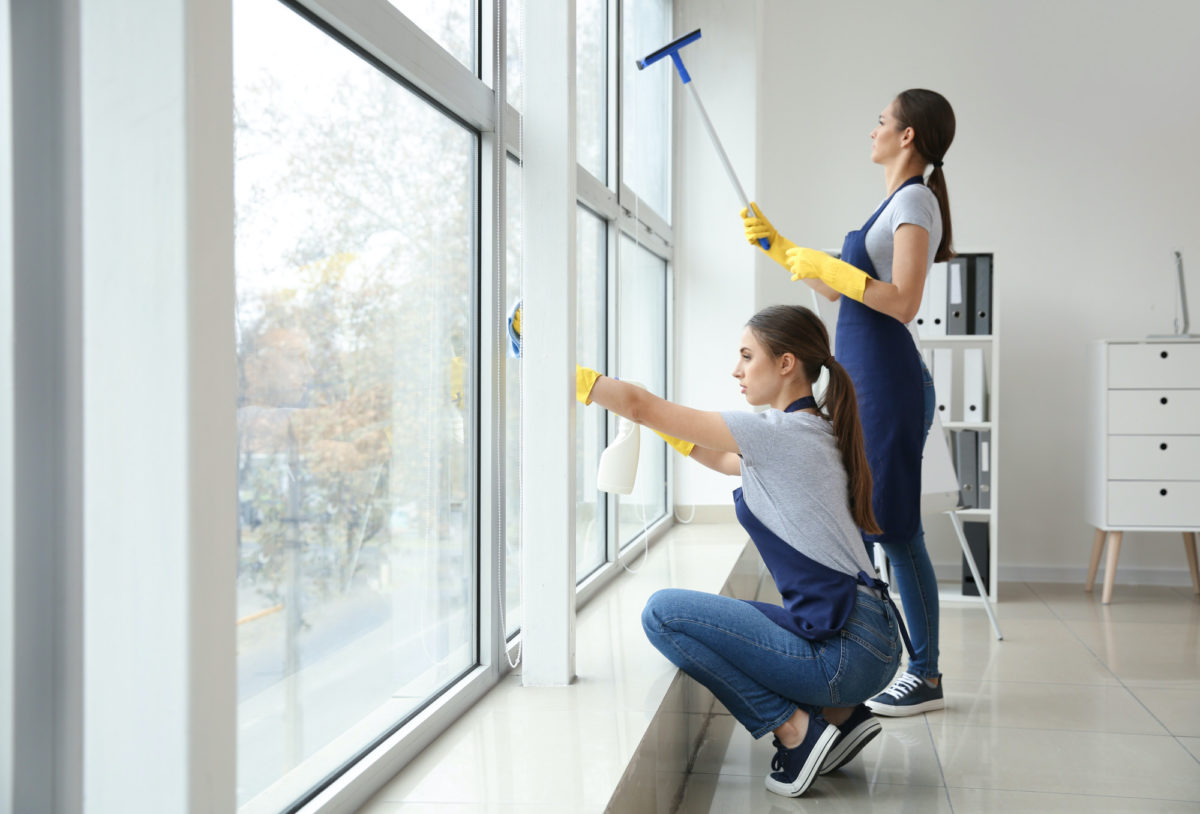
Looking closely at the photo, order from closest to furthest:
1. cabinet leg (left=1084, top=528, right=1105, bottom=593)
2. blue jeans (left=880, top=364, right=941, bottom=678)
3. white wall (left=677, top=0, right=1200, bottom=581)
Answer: blue jeans (left=880, top=364, right=941, bottom=678) → cabinet leg (left=1084, top=528, right=1105, bottom=593) → white wall (left=677, top=0, right=1200, bottom=581)

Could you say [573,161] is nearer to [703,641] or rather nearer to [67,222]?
[703,641]

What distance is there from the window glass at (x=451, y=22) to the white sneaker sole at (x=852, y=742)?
1.32m

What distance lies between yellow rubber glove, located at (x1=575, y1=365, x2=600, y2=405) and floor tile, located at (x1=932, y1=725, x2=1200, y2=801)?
3.15 ft

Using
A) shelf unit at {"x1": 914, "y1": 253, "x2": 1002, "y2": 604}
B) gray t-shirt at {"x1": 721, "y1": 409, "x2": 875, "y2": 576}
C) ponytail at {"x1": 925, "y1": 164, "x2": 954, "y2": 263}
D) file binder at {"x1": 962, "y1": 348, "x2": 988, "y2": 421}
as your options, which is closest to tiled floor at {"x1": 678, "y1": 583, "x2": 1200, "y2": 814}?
gray t-shirt at {"x1": 721, "y1": 409, "x2": 875, "y2": 576}

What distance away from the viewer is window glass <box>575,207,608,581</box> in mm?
2709

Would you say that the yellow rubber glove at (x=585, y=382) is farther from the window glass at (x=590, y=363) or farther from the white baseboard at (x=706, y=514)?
the white baseboard at (x=706, y=514)

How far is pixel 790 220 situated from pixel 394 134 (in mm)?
3173

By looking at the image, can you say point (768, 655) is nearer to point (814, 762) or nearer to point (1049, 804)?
point (814, 762)

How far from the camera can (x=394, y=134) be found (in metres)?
1.45

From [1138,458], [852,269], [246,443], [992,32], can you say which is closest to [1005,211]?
[992,32]

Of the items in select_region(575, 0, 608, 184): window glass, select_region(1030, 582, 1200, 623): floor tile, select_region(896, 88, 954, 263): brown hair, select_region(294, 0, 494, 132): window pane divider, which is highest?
select_region(575, 0, 608, 184): window glass

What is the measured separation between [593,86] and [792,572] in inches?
67.4

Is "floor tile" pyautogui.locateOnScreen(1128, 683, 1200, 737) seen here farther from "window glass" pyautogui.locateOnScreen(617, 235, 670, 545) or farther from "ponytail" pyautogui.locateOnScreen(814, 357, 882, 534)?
"window glass" pyautogui.locateOnScreen(617, 235, 670, 545)

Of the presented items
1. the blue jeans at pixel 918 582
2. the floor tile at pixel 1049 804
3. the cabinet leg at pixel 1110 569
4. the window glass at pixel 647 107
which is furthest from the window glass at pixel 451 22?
the cabinet leg at pixel 1110 569
